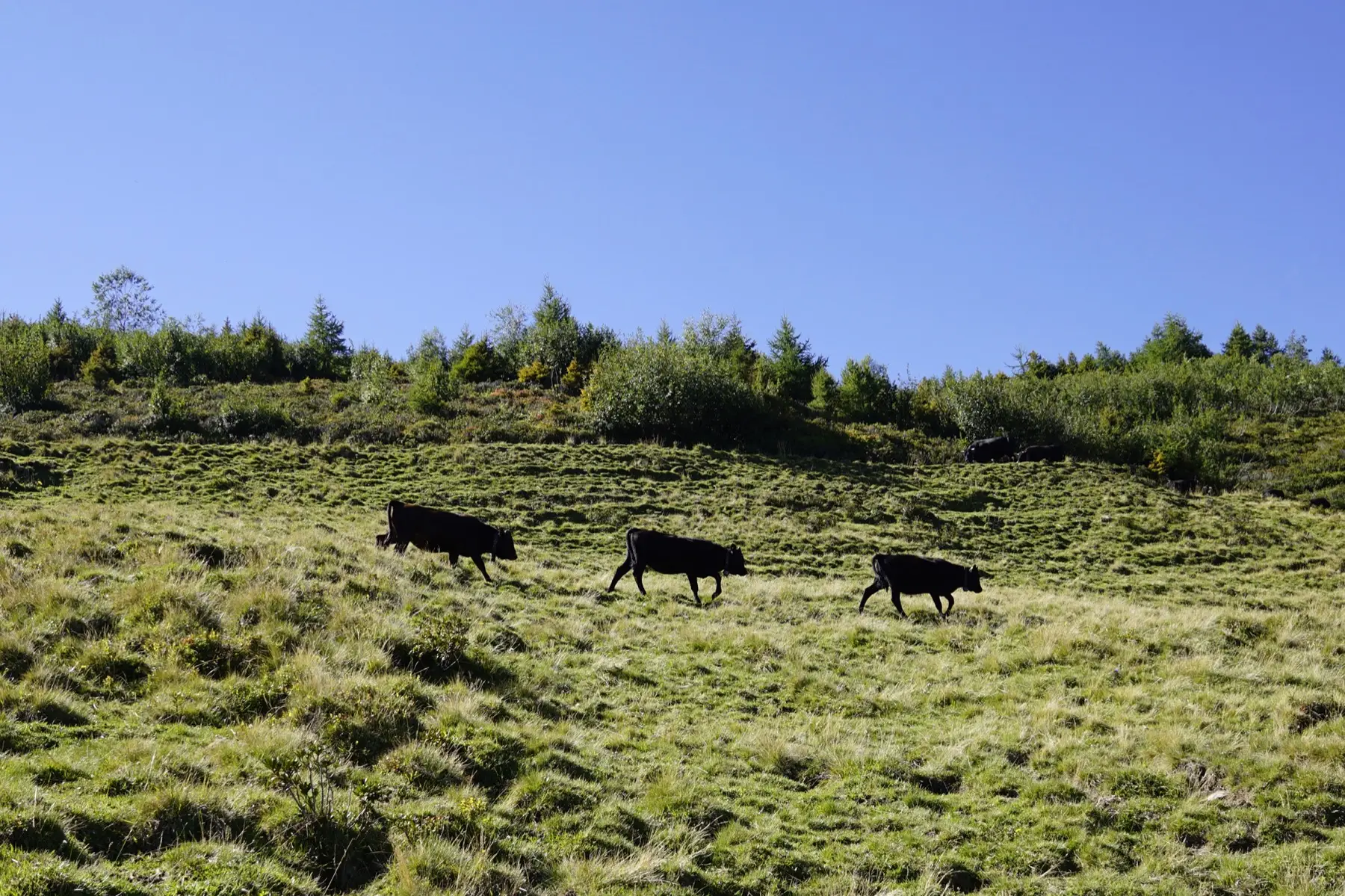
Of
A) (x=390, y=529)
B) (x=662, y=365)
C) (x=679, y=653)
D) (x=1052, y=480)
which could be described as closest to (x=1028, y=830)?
(x=679, y=653)

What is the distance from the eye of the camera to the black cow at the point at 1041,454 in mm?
54375

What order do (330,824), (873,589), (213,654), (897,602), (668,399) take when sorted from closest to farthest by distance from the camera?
(330,824), (213,654), (897,602), (873,589), (668,399)

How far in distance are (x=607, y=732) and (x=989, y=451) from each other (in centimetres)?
4871

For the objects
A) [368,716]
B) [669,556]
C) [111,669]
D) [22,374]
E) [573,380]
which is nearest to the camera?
[368,716]

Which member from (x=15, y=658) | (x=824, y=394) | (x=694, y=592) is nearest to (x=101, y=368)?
(x=824, y=394)

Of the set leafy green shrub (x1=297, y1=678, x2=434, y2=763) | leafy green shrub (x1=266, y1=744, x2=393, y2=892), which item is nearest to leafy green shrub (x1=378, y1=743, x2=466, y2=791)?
leafy green shrub (x1=297, y1=678, x2=434, y2=763)

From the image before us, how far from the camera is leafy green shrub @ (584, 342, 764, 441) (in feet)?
189

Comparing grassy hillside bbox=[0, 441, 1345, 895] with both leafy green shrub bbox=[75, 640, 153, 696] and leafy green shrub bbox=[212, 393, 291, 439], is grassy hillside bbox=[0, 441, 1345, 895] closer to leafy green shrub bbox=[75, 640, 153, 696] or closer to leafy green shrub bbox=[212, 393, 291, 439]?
leafy green shrub bbox=[75, 640, 153, 696]

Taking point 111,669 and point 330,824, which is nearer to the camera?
point 330,824

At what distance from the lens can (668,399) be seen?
5856 centimetres

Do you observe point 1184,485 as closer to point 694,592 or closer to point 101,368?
point 694,592

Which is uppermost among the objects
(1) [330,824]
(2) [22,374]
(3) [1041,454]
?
(2) [22,374]

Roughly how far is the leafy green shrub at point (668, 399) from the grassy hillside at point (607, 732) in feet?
117

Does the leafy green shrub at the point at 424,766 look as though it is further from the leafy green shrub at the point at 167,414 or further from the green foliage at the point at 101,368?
the green foliage at the point at 101,368
